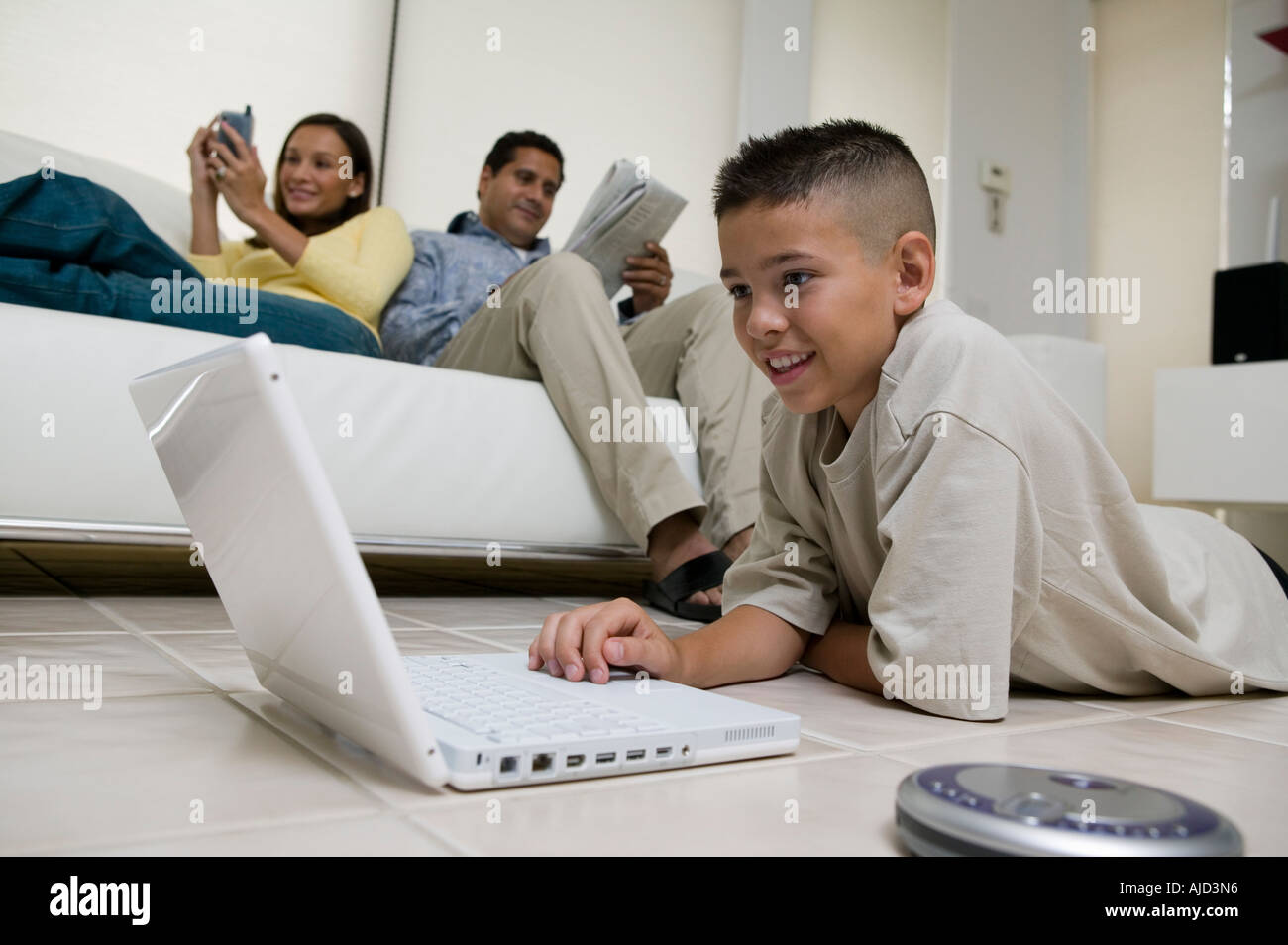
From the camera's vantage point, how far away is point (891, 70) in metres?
3.50

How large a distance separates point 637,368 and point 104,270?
81 centimetres

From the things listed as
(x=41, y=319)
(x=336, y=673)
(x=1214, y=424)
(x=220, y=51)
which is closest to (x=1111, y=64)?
(x=1214, y=424)

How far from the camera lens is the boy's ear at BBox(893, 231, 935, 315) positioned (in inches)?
30.8

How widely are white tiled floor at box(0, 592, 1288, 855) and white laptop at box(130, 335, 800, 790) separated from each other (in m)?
0.02

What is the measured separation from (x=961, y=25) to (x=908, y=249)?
10.9 ft

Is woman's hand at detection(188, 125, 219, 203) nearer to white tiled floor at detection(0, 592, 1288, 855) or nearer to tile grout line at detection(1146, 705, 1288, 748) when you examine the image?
white tiled floor at detection(0, 592, 1288, 855)

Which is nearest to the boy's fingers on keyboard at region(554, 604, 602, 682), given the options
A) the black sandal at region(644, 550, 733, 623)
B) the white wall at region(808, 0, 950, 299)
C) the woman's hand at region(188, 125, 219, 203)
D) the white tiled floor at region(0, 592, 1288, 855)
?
the white tiled floor at region(0, 592, 1288, 855)

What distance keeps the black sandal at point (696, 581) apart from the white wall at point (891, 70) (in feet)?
8.12

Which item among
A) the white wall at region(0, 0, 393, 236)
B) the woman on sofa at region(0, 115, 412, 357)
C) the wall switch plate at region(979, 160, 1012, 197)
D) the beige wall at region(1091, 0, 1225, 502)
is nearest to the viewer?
the woman on sofa at region(0, 115, 412, 357)

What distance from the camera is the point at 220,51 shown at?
239 cm

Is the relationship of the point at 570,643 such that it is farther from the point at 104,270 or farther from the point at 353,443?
the point at 104,270

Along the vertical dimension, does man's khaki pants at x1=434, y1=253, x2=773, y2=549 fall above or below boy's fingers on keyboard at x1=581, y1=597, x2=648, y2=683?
above

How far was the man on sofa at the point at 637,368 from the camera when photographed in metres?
1.32
